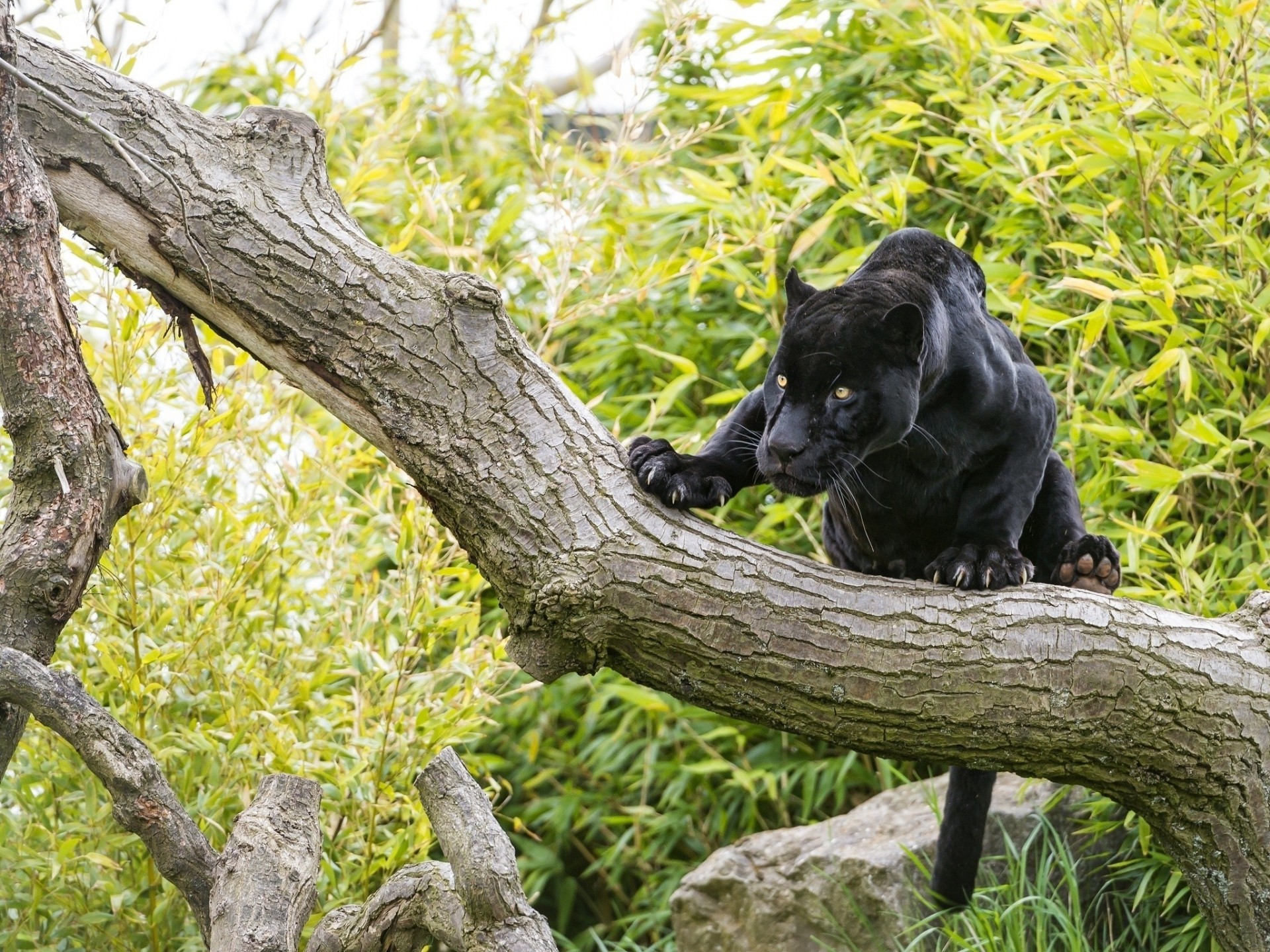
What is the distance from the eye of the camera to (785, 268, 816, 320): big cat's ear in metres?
2.39

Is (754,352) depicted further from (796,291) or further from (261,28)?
(261,28)

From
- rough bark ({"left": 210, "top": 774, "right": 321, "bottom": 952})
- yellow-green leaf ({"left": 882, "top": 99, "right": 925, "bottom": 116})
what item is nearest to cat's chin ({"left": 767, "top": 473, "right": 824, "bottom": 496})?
rough bark ({"left": 210, "top": 774, "right": 321, "bottom": 952})

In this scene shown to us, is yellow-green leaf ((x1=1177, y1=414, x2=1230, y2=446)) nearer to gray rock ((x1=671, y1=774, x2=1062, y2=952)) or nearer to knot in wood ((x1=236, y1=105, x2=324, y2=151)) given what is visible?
gray rock ((x1=671, y1=774, x2=1062, y2=952))

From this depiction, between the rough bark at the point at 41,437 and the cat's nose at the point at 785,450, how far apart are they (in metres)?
1.16

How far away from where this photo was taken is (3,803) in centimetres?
293

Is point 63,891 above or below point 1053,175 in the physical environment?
below

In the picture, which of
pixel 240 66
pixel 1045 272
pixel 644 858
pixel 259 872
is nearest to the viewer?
pixel 259 872

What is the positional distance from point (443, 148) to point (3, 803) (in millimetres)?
3139

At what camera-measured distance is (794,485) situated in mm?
2205

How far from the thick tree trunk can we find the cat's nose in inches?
6.6

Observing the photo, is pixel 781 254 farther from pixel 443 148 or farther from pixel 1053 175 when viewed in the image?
pixel 443 148

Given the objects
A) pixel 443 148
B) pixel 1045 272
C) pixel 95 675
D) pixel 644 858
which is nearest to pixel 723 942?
pixel 644 858

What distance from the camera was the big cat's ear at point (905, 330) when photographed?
2160 millimetres

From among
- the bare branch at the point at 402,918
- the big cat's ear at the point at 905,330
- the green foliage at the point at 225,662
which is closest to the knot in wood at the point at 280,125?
the green foliage at the point at 225,662
